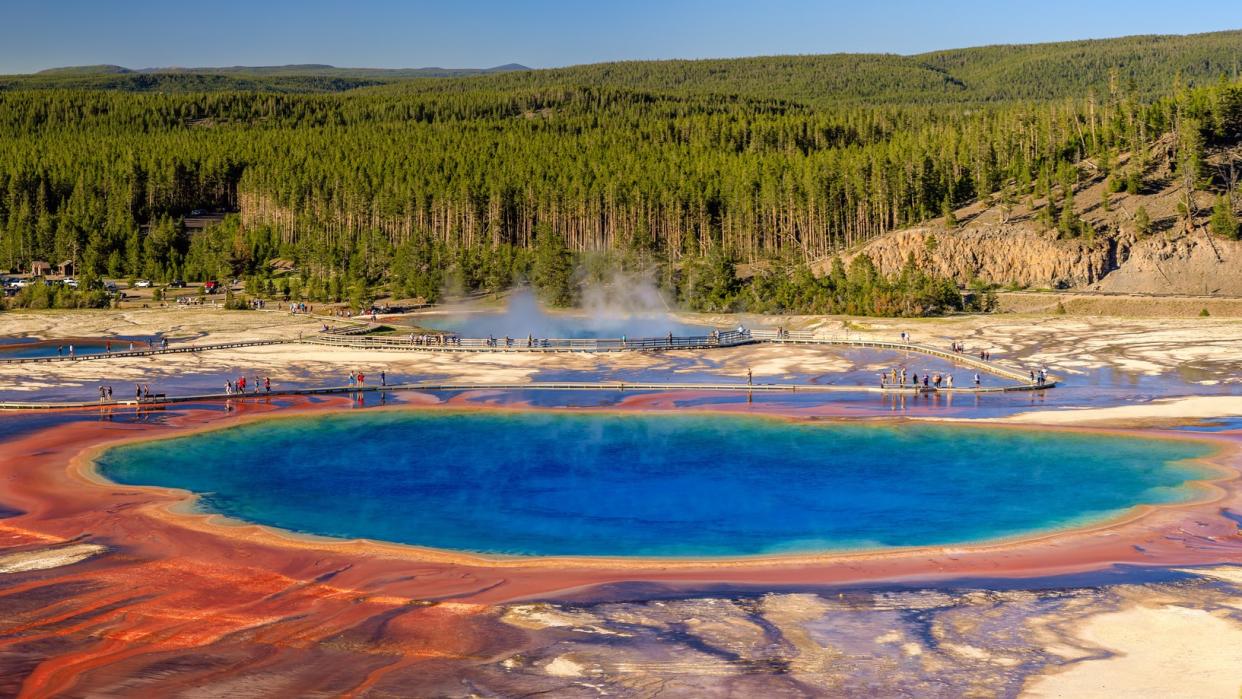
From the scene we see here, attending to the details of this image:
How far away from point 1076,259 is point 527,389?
5180 centimetres

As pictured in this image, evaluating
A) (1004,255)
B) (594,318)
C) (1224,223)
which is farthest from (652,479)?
(1224,223)

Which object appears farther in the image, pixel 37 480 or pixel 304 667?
pixel 37 480

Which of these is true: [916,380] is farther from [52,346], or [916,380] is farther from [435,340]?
[52,346]

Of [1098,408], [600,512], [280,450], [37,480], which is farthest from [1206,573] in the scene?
[37,480]

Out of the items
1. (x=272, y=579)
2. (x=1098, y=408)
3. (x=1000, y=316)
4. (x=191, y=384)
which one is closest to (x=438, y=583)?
(x=272, y=579)

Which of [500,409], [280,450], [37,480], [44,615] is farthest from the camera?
[500,409]

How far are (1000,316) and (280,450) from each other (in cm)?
5633

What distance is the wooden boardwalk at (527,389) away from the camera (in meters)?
56.7

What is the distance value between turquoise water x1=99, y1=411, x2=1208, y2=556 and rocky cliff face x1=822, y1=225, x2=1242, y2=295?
156 feet

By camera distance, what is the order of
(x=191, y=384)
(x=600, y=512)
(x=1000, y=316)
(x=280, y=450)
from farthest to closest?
(x=1000, y=316) < (x=191, y=384) < (x=280, y=450) < (x=600, y=512)

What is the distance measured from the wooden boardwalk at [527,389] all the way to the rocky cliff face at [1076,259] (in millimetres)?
36245

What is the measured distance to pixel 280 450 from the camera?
47.4 meters

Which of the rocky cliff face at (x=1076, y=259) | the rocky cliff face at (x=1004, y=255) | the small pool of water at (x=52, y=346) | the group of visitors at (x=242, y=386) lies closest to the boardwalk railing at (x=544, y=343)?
the small pool of water at (x=52, y=346)

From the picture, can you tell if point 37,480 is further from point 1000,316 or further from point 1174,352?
point 1000,316
